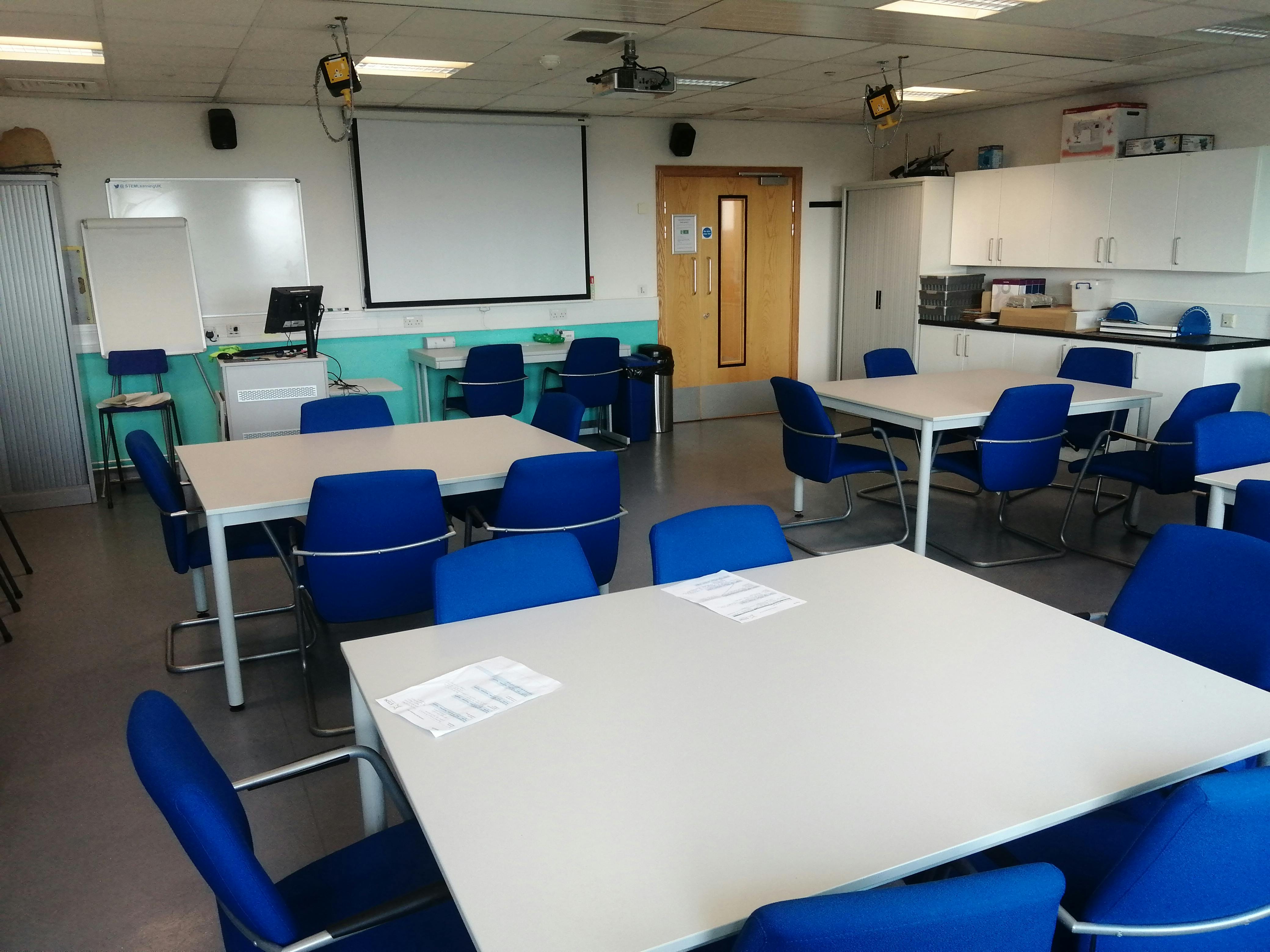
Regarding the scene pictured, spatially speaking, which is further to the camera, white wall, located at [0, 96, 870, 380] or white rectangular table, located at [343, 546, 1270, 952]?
white wall, located at [0, 96, 870, 380]

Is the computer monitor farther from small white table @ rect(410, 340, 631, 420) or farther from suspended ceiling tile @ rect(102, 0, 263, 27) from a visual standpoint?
suspended ceiling tile @ rect(102, 0, 263, 27)

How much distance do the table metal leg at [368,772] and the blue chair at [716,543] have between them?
81cm

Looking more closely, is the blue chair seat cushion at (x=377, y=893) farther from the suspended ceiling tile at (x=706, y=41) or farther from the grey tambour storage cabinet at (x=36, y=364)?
the grey tambour storage cabinet at (x=36, y=364)

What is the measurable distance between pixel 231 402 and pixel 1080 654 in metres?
5.05

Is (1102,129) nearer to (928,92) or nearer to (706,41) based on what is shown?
(928,92)

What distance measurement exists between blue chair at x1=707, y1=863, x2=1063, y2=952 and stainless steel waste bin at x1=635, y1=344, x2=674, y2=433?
710cm

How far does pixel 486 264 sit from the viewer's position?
7934 mm

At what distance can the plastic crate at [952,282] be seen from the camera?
8117 millimetres

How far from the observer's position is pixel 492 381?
7.21m

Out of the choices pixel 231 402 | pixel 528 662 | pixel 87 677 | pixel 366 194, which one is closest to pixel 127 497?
pixel 231 402

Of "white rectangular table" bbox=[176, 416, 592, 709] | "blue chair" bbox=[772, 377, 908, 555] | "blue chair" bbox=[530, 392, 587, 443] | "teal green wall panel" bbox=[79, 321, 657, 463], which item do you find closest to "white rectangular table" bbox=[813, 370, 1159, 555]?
"blue chair" bbox=[772, 377, 908, 555]

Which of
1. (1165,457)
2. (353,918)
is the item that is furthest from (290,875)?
(1165,457)

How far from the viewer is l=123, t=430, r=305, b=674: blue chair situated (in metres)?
3.62

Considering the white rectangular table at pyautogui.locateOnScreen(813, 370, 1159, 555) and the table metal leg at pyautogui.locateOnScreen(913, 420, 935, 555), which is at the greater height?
the white rectangular table at pyautogui.locateOnScreen(813, 370, 1159, 555)
